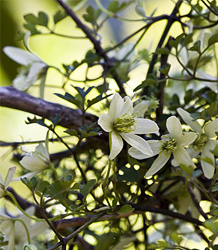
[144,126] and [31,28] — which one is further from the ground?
[31,28]

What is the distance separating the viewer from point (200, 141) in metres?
0.36

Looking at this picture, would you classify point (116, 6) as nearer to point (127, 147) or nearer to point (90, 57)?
point (90, 57)

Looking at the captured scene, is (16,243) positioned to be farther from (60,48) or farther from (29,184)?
(60,48)

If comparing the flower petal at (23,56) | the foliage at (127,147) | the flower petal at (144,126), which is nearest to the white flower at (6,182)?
the foliage at (127,147)

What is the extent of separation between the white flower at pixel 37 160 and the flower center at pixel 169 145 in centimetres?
10

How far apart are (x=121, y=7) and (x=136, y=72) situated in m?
0.18

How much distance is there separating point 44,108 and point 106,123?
17 centimetres

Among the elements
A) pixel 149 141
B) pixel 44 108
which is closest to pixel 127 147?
pixel 149 141

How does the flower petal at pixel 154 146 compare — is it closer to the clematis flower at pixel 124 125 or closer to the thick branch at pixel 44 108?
the clematis flower at pixel 124 125

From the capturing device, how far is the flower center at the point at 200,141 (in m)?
0.36

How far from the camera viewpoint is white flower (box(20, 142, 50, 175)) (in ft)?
1.19

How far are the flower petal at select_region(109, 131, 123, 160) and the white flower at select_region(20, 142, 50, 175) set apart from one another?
80 mm

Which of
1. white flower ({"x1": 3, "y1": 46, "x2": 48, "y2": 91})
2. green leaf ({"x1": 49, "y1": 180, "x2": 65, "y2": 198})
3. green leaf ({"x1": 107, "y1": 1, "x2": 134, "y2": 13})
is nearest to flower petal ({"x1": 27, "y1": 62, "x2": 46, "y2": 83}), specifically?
white flower ({"x1": 3, "y1": 46, "x2": 48, "y2": 91})

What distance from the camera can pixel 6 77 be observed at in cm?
131
